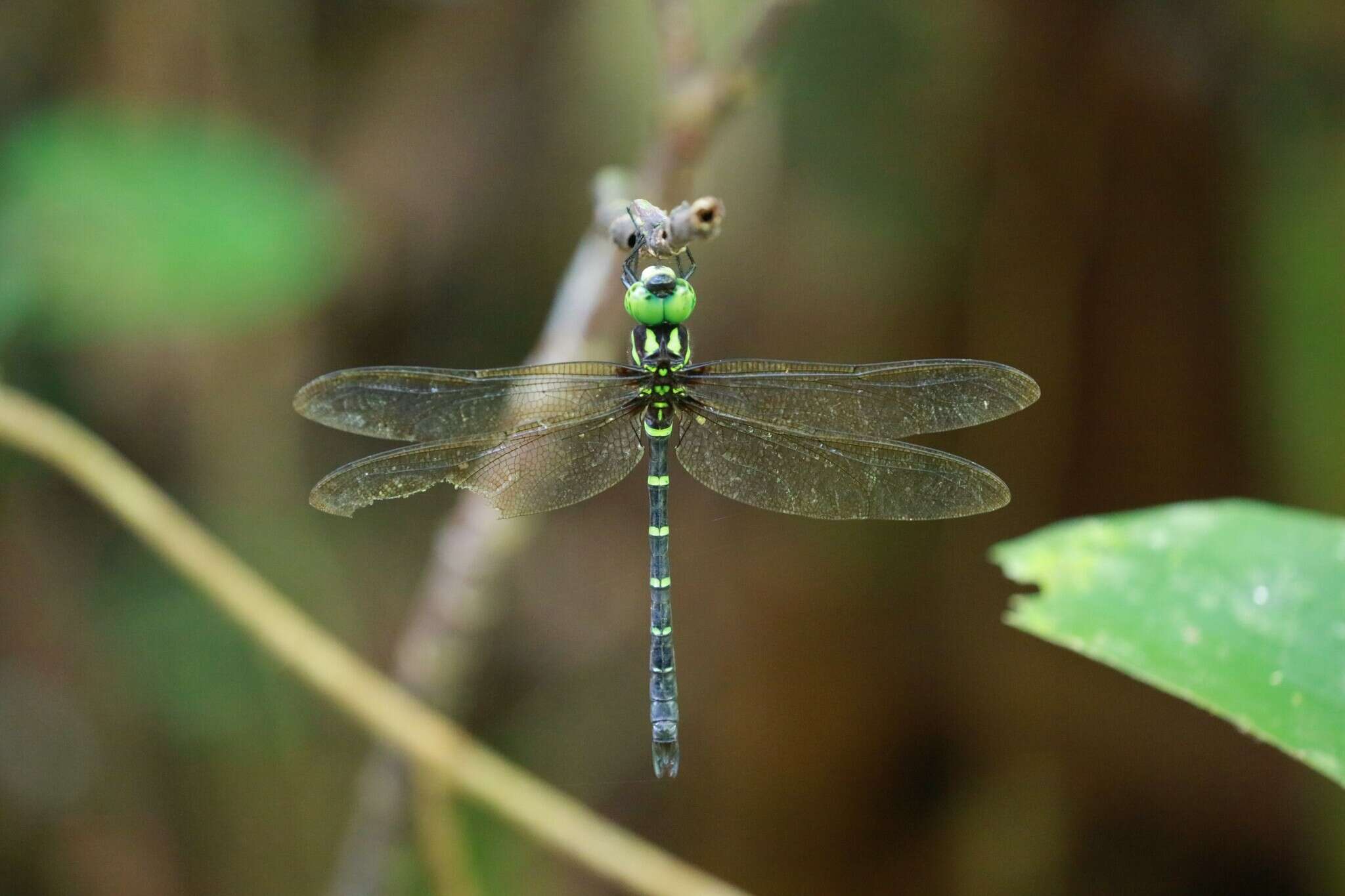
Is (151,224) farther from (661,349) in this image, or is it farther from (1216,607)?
(1216,607)

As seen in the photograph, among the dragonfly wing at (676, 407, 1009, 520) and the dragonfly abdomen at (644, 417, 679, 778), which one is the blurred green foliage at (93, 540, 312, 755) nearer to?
the dragonfly abdomen at (644, 417, 679, 778)

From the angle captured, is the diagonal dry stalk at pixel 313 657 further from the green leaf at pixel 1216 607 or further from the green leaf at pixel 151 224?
the green leaf at pixel 1216 607

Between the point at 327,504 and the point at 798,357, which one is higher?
the point at 798,357

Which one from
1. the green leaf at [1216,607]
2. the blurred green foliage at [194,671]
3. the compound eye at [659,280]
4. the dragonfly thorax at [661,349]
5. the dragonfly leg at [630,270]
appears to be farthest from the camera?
the blurred green foliage at [194,671]

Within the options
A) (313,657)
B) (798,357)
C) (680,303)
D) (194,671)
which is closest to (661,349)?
(680,303)

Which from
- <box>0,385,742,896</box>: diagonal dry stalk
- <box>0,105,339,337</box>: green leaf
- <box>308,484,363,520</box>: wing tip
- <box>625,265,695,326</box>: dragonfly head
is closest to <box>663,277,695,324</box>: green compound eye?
<box>625,265,695,326</box>: dragonfly head

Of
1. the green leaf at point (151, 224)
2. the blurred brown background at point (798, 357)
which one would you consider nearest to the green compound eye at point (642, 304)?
the blurred brown background at point (798, 357)
